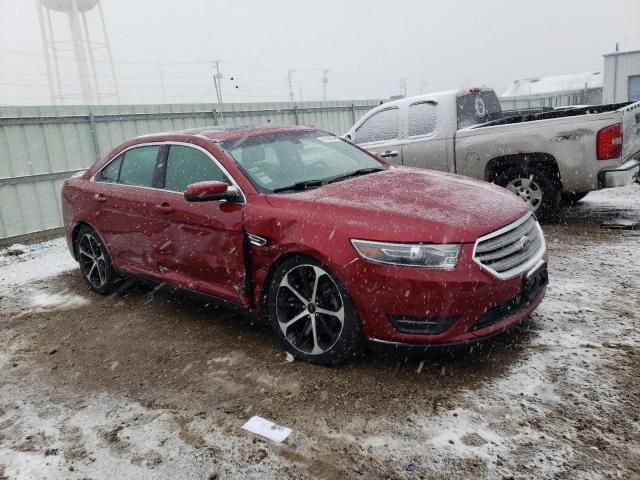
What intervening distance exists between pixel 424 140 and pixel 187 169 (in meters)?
4.17

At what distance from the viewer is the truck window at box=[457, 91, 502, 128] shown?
7293mm

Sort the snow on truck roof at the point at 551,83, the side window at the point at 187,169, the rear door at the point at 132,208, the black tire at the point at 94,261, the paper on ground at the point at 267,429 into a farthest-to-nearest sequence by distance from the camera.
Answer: the snow on truck roof at the point at 551,83 → the black tire at the point at 94,261 → the rear door at the point at 132,208 → the side window at the point at 187,169 → the paper on ground at the point at 267,429

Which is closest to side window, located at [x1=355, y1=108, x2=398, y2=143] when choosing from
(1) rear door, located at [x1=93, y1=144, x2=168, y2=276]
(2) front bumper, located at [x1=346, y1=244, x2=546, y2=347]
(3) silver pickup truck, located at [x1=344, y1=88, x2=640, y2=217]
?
(3) silver pickup truck, located at [x1=344, y1=88, x2=640, y2=217]

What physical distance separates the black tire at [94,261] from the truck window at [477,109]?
194 inches

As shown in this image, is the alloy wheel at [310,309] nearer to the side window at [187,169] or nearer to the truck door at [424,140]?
the side window at [187,169]

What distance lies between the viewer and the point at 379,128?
789 centimetres

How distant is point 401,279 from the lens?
294cm

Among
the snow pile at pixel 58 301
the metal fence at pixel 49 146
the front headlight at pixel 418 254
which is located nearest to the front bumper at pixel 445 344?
the front headlight at pixel 418 254

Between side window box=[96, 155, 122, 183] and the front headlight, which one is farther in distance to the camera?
side window box=[96, 155, 122, 183]

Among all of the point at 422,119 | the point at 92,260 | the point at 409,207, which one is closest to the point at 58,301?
the point at 92,260

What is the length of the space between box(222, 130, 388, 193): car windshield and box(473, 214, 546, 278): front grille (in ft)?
4.33

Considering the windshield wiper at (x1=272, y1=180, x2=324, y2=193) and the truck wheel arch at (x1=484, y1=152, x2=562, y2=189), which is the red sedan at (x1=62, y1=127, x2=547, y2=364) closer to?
the windshield wiper at (x1=272, y1=180, x2=324, y2=193)

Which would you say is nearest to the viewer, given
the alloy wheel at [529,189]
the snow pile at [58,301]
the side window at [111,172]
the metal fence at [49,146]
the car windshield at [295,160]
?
the car windshield at [295,160]

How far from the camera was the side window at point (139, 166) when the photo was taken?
14.8ft
